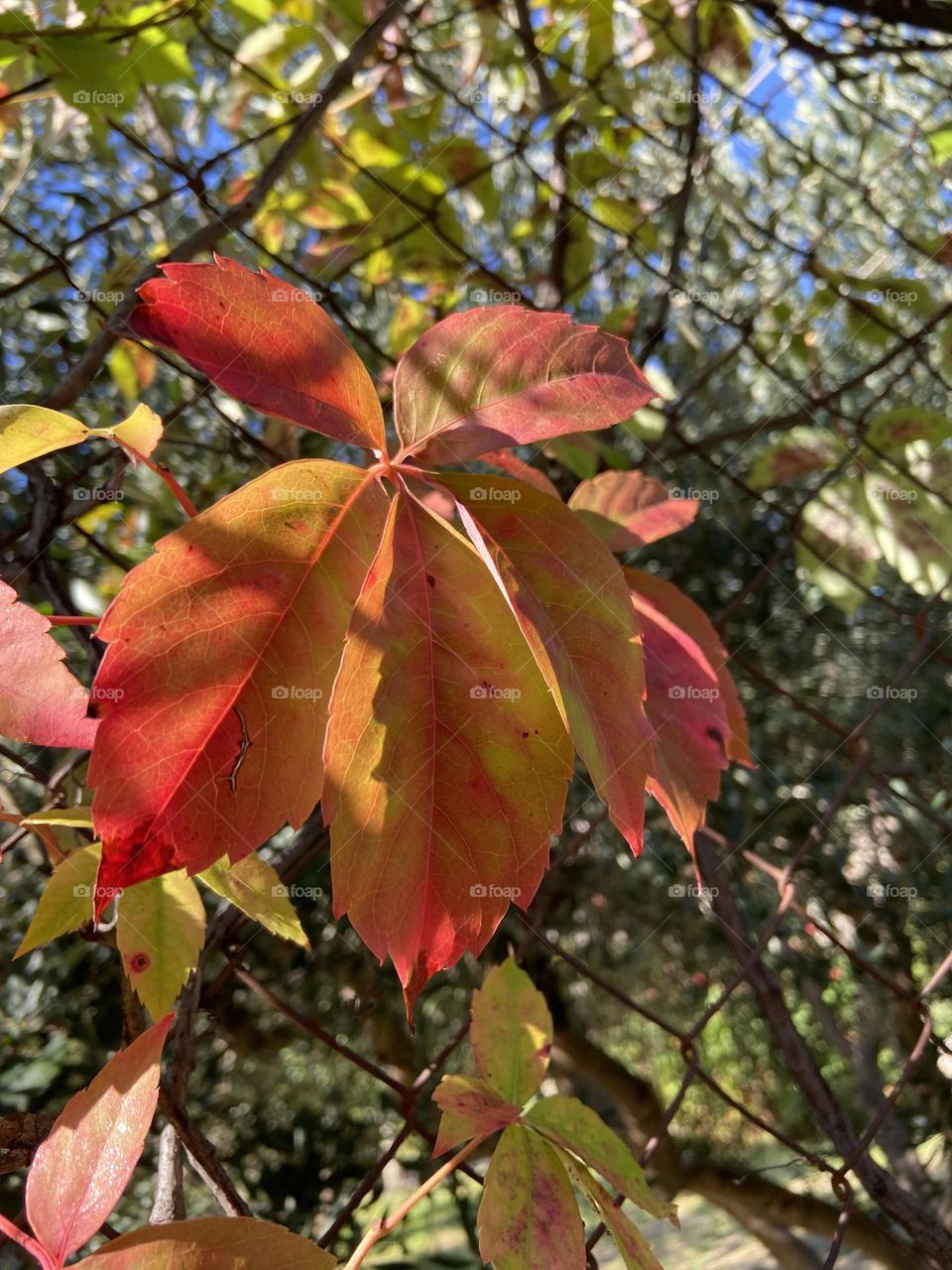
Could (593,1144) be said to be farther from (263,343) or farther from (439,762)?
(263,343)

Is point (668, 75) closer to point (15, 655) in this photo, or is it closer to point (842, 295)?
point (842, 295)

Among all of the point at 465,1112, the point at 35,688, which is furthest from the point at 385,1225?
the point at 35,688

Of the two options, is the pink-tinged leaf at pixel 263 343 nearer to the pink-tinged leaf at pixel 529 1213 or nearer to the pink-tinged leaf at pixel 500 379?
the pink-tinged leaf at pixel 500 379

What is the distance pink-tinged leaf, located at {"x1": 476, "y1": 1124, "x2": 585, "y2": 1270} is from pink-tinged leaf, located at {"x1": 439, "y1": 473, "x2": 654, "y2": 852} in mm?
184

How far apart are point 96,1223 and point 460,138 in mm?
Answer: 1095

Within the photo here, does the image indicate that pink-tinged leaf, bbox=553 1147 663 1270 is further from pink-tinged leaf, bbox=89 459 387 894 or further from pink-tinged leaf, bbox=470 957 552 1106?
pink-tinged leaf, bbox=89 459 387 894

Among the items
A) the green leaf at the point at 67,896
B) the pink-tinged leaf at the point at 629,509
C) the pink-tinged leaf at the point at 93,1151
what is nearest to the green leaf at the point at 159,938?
the green leaf at the point at 67,896

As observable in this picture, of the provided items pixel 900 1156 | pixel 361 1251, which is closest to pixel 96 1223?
pixel 361 1251

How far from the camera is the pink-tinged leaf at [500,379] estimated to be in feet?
1.37

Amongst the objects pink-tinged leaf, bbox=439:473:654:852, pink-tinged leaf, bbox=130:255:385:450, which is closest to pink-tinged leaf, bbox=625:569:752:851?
pink-tinged leaf, bbox=439:473:654:852

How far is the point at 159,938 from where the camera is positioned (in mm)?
487

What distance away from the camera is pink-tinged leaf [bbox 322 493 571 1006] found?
396 mm

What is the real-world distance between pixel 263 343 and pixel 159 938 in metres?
0.29

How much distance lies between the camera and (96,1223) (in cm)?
33
